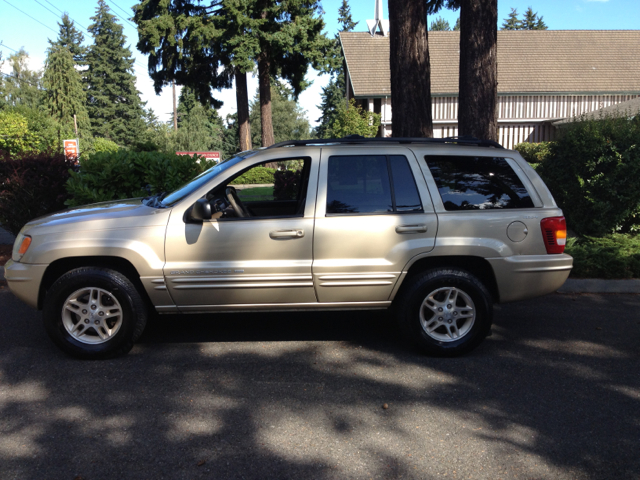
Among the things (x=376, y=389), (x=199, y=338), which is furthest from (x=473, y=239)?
(x=199, y=338)

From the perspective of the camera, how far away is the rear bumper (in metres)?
5.13

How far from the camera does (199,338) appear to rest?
571 cm

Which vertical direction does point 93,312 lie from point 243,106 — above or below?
below

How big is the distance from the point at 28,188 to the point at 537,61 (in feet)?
110

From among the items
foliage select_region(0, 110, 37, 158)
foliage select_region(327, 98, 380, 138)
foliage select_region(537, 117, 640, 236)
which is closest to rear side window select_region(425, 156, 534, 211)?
foliage select_region(537, 117, 640, 236)

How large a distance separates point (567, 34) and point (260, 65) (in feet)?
69.0

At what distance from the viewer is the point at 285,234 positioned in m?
4.98

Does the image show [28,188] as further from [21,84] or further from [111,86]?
[21,84]

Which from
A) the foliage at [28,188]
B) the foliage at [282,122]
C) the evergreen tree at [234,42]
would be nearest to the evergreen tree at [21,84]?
the foliage at [282,122]

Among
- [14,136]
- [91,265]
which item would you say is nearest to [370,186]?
[91,265]

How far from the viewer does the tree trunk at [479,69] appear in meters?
8.91

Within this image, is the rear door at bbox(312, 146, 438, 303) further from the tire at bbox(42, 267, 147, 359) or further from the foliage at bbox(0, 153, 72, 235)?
the foliage at bbox(0, 153, 72, 235)

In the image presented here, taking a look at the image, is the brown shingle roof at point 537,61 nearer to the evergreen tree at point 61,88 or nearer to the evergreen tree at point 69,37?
the evergreen tree at point 61,88

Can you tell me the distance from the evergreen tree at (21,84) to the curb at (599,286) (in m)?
71.2
